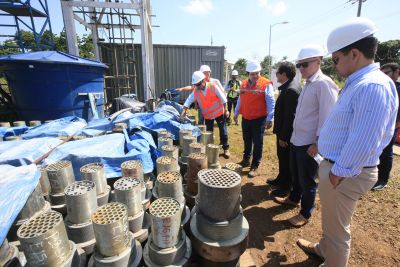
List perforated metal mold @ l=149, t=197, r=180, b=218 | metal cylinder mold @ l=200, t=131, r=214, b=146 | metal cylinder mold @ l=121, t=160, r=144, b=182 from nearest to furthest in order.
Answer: perforated metal mold @ l=149, t=197, r=180, b=218, metal cylinder mold @ l=121, t=160, r=144, b=182, metal cylinder mold @ l=200, t=131, r=214, b=146

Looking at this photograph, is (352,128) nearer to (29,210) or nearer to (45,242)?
(45,242)

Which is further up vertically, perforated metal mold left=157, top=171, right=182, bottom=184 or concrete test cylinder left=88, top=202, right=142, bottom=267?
perforated metal mold left=157, top=171, right=182, bottom=184

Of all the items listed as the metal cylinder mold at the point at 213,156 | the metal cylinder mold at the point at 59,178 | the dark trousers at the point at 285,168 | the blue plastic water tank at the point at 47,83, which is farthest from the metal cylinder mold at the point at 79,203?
the blue plastic water tank at the point at 47,83

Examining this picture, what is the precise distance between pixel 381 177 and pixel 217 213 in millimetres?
3522

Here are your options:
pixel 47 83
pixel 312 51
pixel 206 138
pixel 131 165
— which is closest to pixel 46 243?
pixel 131 165

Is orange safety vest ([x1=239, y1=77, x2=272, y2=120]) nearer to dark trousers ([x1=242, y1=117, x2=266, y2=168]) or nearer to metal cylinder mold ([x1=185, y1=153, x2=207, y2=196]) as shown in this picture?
dark trousers ([x1=242, y1=117, x2=266, y2=168])

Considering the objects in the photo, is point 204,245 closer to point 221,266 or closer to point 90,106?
point 221,266

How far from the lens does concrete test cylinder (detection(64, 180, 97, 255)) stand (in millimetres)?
1399

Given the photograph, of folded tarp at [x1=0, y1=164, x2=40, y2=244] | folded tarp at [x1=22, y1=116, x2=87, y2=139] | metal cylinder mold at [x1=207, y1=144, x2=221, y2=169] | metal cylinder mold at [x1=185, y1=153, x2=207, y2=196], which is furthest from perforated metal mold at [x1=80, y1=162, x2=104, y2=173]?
folded tarp at [x1=22, y1=116, x2=87, y2=139]

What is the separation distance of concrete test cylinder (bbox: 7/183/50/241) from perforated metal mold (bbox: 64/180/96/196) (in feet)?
0.74

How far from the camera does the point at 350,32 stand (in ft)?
4.52

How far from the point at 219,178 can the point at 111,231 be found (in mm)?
718

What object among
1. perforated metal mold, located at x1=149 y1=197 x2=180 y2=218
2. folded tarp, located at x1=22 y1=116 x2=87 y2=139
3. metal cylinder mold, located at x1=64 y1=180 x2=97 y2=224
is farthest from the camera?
folded tarp, located at x1=22 y1=116 x2=87 y2=139

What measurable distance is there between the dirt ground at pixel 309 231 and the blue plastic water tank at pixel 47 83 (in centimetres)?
407
